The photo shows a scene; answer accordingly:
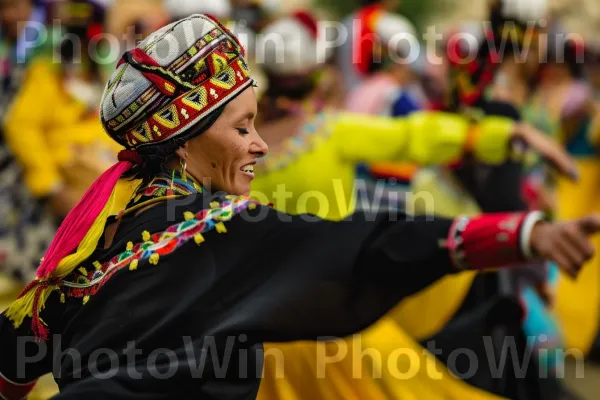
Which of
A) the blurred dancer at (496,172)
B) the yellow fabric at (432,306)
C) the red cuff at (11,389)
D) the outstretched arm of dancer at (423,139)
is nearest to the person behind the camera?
the red cuff at (11,389)

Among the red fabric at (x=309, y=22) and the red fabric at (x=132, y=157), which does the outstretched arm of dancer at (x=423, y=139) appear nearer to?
the red fabric at (x=309, y=22)

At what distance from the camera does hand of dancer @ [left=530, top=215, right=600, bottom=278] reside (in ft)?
8.89

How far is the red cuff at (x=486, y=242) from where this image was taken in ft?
9.34

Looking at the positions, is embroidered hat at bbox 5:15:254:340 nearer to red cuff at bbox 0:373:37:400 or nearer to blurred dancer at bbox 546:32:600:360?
red cuff at bbox 0:373:37:400

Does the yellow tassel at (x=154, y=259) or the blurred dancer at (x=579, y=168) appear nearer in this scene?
the yellow tassel at (x=154, y=259)

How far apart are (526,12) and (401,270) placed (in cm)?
301

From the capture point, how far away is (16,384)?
298 centimetres

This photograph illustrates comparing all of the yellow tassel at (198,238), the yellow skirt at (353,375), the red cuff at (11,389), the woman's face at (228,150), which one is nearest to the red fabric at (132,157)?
the woman's face at (228,150)

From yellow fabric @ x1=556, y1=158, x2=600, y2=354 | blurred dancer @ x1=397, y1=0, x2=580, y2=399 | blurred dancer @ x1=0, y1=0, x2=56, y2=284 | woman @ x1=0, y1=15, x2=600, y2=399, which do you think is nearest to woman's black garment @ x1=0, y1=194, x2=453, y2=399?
woman @ x1=0, y1=15, x2=600, y2=399

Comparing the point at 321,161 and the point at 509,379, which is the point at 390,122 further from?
the point at 509,379

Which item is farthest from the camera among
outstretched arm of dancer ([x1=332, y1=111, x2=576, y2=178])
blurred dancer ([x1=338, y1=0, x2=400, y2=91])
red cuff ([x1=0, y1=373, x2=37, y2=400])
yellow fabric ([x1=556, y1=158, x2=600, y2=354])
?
yellow fabric ([x1=556, y1=158, x2=600, y2=354])

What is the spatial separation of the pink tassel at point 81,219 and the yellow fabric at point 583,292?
4.91m

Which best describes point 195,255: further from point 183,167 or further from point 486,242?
point 486,242

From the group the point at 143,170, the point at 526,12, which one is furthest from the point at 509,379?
the point at 526,12
